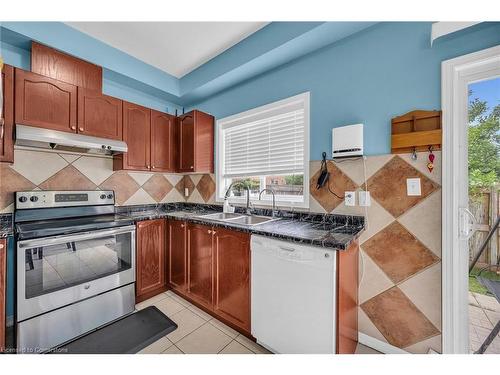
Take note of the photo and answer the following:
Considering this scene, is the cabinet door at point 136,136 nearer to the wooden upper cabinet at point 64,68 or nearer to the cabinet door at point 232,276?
the wooden upper cabinet at point 64,68

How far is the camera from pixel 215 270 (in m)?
1.84

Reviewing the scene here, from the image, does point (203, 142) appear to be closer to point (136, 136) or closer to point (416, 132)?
point (136, 136)

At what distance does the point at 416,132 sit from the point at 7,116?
9.86 ft

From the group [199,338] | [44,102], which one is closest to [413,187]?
[199,338]

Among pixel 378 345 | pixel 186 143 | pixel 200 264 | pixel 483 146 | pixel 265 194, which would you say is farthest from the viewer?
pixel 186 143

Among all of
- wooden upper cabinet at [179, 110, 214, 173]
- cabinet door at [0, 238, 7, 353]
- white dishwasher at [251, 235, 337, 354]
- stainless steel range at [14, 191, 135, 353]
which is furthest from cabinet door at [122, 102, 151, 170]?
white dishwasher at [251, 235, 337, 354]

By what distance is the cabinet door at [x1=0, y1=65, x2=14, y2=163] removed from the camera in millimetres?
1548

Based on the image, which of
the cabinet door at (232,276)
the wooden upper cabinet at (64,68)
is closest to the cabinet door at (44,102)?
the wooden upper cabinet at (64,68)

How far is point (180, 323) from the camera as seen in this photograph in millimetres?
1836

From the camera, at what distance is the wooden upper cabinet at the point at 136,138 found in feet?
7.44

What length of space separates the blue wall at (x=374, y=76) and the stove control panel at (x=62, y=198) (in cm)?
220
